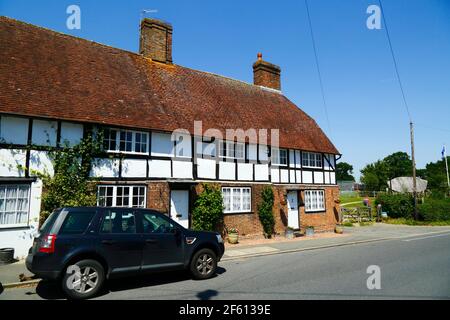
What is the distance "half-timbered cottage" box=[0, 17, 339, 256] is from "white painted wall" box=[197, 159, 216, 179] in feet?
0.16

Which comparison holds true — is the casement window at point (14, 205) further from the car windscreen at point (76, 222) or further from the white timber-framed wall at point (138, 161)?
the car windscreen at point (76, 222)

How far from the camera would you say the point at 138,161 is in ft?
40.9

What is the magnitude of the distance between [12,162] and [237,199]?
376 inches

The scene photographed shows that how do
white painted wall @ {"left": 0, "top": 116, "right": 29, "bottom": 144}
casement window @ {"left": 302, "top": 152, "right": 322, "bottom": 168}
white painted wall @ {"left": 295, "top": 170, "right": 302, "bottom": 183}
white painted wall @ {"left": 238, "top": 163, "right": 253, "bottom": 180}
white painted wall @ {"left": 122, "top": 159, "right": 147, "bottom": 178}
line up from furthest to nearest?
casement window @ {"left": 302, "top": 152, "right": 322, "bottom": 168}
white painted wall @ {"left": 295, "top": 170, "right": 302, "bottom": 183}
white painted wall @ {"left": 238, "top": 163, "right": 253, "bottom": 180}
white painted wall @ {"left": 122, "top": 159, "right": 147, "bottom": 178}
white painted wall @ {"left": 0, "top": 116, "right": 29, "bottom": 144}

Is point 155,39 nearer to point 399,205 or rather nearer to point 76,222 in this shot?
point 76,222

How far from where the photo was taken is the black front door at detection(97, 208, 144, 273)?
6766 mm

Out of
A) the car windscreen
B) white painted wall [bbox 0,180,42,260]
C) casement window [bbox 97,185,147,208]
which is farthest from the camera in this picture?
casement window [bbox 97,185,147,208]

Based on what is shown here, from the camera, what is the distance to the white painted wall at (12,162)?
9.83 meters

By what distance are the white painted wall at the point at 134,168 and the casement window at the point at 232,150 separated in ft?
13.6

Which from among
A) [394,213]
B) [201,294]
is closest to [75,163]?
[201,294]

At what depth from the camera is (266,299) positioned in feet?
20.7

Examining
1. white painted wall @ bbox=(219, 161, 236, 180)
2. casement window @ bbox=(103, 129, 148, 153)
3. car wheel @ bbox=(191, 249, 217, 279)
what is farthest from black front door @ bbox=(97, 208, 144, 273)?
white painted wall @ bbox=(219, 161, 236, 180)

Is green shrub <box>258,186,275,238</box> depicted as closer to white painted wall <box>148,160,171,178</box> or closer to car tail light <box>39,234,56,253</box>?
white painted wall <box>148,160,171,178</box>

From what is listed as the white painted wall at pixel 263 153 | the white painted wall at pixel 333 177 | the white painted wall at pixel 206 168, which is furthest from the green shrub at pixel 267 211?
the white painted wall at pixel 333 177
